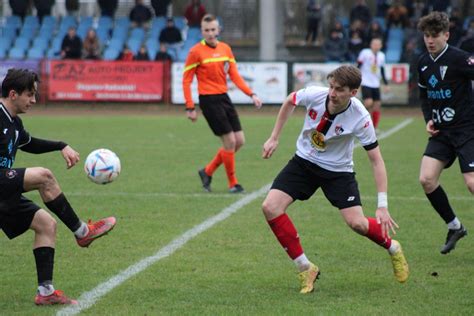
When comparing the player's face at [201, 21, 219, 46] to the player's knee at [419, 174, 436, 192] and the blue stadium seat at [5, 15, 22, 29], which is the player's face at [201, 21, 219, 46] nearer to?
the player's knee at [419, 174, 436, 192]

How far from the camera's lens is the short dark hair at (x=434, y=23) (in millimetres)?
7316

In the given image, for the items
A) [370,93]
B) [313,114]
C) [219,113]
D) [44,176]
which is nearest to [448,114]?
[313,114]

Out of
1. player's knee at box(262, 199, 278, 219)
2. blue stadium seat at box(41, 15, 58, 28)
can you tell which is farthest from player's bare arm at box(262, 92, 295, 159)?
blue stadium seat at box(41, 15, 58, 28)

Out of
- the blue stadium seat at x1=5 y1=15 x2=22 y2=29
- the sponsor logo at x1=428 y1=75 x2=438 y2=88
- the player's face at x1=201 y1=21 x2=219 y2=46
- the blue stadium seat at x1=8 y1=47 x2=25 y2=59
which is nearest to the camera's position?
the sponsor logo at x1=428 y1=75 x2=438 y2=88

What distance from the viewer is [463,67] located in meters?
7.55

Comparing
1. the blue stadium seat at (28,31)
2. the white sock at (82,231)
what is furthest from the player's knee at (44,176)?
the blue stadium seat at (28,31)

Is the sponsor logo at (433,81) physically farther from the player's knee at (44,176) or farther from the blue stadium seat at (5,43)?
the blue stadium seat at (5,43)

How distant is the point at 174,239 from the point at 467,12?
2310 centimetres

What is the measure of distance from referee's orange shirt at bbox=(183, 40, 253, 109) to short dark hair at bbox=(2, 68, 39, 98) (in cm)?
519

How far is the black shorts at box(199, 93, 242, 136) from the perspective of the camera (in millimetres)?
11000

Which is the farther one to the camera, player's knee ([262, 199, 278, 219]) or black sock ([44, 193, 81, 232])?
player's knee ([262, 199, 278, 219])

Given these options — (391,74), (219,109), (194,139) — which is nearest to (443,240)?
(219,109)

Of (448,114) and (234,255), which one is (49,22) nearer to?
(234,255)

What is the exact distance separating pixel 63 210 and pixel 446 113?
3368mm
